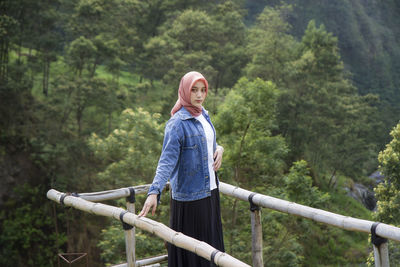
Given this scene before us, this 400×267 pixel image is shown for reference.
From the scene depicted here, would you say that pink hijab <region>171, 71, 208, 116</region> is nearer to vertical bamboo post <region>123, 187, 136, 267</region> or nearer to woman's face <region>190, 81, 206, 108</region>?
woman's face <region>190, 81, 206, 108</region>

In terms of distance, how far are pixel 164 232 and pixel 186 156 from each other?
465 millimetres

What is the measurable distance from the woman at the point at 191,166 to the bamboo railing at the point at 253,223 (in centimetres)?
24

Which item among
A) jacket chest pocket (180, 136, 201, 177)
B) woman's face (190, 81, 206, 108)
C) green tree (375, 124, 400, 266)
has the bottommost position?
green tree (375, 124, 400, 266)

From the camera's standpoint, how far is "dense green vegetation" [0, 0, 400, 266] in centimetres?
991

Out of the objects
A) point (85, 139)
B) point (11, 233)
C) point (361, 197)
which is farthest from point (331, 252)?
point (11, 233)

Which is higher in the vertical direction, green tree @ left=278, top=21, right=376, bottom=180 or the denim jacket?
the denim jacket

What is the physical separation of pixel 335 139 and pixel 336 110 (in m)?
1.40

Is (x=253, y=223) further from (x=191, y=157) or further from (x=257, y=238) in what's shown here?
(x=191, y=157)

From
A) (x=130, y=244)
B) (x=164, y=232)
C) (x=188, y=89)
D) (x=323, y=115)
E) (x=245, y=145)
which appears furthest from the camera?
(x=323, y=115)

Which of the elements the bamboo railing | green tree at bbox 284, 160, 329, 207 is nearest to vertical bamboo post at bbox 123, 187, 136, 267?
the bamboo railing

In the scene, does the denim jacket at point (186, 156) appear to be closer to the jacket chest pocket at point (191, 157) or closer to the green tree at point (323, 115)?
the jacket chest pocket at point (191, 157)

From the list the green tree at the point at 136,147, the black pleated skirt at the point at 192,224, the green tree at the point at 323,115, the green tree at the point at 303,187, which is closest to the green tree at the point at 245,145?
the green tree at the point at 303,187

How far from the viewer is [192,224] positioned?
2.55 meters

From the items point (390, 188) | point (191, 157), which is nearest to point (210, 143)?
point (191, 157)
